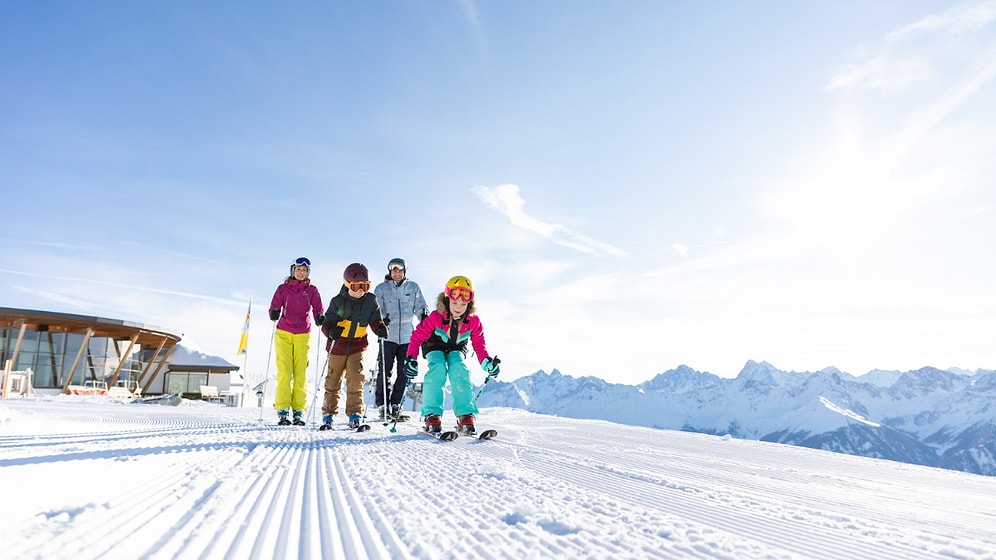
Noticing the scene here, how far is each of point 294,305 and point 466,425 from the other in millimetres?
3365

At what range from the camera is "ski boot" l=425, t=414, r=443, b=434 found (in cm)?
592

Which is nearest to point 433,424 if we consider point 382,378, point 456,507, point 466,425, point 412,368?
point 466,425

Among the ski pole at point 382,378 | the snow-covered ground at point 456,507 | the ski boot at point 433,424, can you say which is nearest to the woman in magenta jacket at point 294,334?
the ski pole at point 382,378

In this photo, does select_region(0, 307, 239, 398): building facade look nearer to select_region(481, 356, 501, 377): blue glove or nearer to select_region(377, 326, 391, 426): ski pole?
select_region(377, 326, 391, 426): ski pole

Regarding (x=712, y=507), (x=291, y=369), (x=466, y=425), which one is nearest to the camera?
(x=712, y=507)

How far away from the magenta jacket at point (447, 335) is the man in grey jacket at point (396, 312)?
7.56 ft

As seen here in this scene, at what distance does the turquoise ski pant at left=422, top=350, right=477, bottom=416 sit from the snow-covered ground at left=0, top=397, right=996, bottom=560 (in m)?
1.89

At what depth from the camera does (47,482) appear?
8.01ft

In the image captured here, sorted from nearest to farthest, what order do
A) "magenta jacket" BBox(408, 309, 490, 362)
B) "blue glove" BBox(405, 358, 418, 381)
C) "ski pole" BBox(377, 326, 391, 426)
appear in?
"blue glove" BBox(405, 358, 418, 381) < "magenta jacket" BBox(408, 309, 490, 362) < "ski pole" BBox(377, 326, 391, 426)

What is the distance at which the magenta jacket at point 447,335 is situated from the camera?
6.35 m

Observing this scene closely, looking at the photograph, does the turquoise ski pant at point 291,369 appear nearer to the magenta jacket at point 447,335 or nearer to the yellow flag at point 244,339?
the magenta jacket at point 447,335

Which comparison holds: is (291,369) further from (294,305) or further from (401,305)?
(401,305)

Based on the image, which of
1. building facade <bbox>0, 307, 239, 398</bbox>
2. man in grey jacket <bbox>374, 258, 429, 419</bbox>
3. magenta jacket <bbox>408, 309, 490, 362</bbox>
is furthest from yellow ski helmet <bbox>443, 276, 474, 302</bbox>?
building facade <bbox>0, 307, 239, 398</bbox>

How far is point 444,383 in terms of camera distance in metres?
6.31
